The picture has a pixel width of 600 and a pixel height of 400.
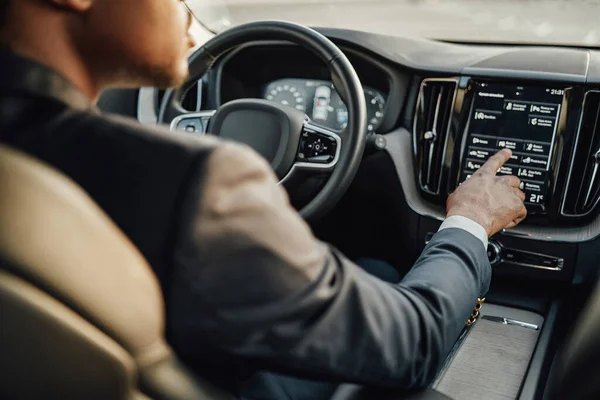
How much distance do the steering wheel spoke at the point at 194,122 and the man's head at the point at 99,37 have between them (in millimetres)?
847

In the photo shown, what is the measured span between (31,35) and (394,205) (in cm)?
135

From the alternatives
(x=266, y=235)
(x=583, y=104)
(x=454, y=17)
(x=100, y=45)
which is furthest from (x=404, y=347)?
(x=454, y=17)

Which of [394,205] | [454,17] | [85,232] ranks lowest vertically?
[394,205]

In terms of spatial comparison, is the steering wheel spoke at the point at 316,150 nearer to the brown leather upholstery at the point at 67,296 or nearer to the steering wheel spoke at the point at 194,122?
the steering wheel spoke at the point at 194,122

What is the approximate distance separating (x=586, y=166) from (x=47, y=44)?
135 cm

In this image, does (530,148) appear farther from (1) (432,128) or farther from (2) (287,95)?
(2) (287,95)

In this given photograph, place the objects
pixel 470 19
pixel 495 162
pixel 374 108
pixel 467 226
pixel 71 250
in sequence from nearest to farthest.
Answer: pixel 71 250 < pixel 467 226 < pixel 495 162 < pixel 374 108 < pixel 470 19

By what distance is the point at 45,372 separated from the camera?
0.76 m

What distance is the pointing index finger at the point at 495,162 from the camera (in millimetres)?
1628

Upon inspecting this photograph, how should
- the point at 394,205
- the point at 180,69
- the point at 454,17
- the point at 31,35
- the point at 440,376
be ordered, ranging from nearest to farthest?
the point at 31,35 → the point at 180,69 → the point at 440,376 → the point at 394,205 → the point at 454,17

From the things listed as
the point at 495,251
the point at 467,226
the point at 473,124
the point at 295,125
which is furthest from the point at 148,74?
the point at 495,251

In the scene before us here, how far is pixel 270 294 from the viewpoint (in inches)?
30.5

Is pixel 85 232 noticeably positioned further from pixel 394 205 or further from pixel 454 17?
pixel 454 17

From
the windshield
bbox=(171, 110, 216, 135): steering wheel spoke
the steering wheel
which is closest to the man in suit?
the steering wheel
